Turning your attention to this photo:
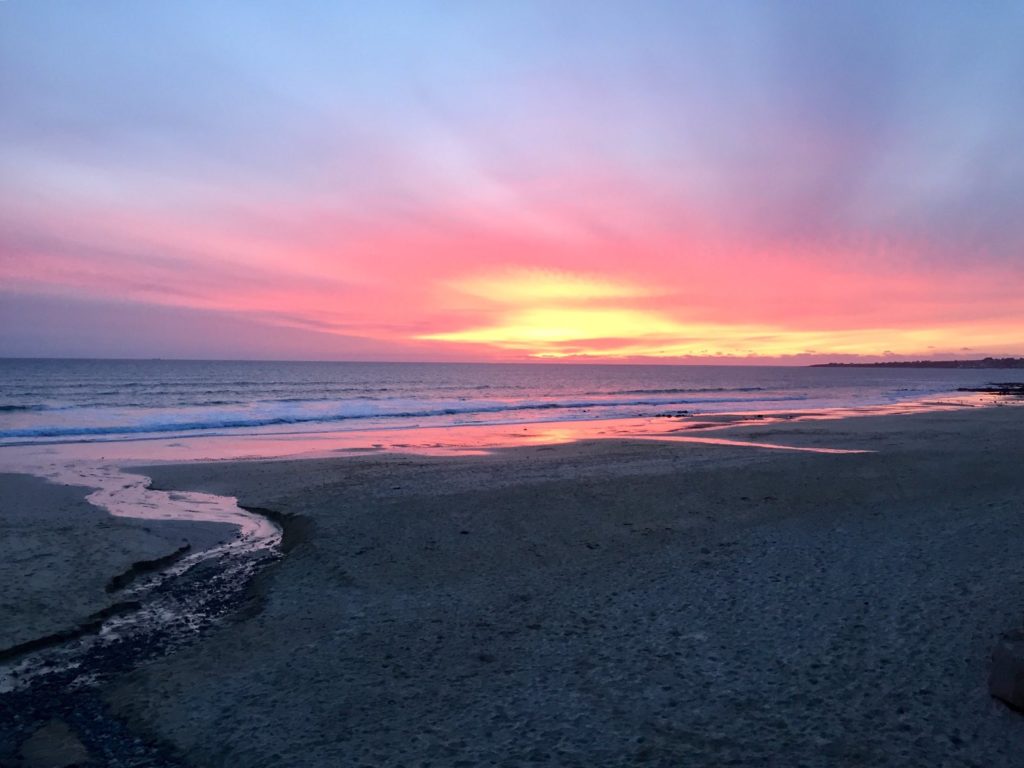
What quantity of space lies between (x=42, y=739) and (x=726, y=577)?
6.50m

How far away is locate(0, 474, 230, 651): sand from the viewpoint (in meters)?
6.96

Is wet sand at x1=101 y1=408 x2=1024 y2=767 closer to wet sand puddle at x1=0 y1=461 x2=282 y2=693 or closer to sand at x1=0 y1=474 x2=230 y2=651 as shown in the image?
wet sand puddle at x1=0 y1=461 x2=282 y2=693

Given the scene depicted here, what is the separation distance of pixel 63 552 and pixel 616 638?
7.67 metres

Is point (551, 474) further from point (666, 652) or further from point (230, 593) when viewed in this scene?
point (666, 652)

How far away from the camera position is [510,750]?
4301 mm

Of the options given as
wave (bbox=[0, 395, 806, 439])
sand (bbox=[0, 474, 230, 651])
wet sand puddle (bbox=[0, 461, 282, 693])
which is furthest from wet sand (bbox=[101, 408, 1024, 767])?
wave (bbox=[0, 395, 806, 439])

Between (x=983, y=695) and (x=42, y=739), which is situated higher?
(x=983, y=695)

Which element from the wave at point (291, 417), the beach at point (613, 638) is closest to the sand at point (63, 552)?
Result: the beach at point (613, 638)

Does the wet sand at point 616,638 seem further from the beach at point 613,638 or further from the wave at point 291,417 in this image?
the wave at point 291,417

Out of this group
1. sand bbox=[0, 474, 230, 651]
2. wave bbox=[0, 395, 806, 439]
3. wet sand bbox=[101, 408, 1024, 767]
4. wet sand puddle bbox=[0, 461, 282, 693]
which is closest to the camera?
wet sand bbox=[101, 408, 1024, 767]

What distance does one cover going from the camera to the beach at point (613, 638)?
4418 millimetres

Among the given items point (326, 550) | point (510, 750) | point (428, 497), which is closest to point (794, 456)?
point (428, 497)

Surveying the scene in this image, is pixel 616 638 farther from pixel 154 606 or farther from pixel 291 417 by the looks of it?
pixel 291 417

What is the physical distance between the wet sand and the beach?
0.08 feet
